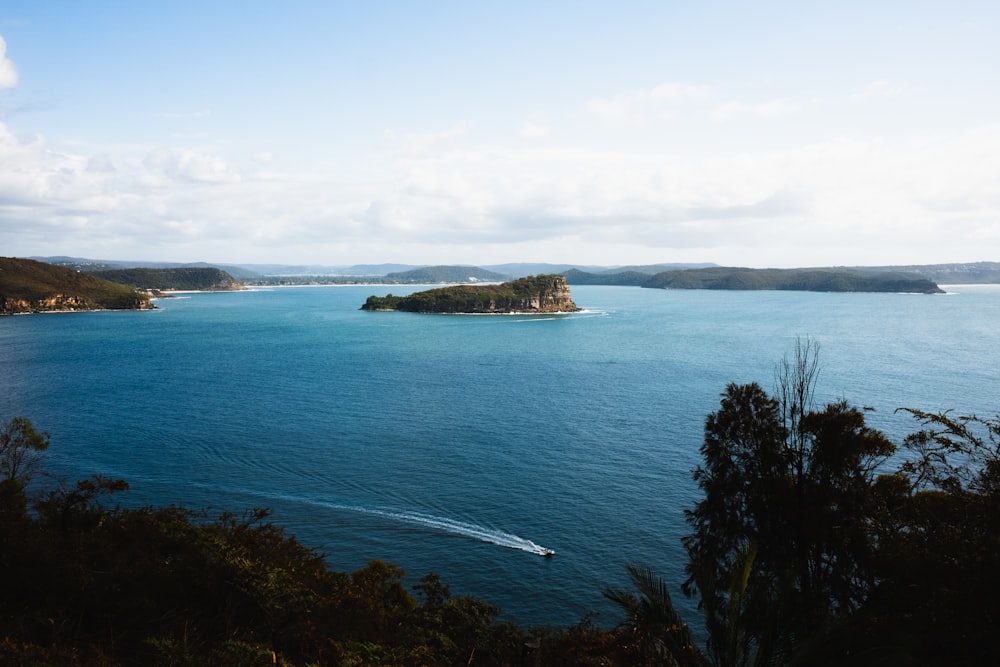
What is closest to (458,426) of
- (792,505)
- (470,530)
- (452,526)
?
(452,526)

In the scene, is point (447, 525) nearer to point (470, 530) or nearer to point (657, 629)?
point (470, 530)

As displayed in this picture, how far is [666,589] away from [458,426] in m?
42.7

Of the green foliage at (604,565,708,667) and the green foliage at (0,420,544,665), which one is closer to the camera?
the green foliage at (604,565,708,667)

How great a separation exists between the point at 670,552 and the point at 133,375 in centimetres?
8035

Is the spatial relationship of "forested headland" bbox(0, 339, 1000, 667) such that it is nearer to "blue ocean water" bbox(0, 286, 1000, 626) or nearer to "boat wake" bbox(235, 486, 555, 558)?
"boat wake" bbox(235, 486, 555, 558)

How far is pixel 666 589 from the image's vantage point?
17.8 metres

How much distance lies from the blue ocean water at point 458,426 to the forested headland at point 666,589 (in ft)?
27.0

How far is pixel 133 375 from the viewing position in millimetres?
86250

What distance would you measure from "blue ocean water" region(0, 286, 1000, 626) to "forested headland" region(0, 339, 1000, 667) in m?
8.24

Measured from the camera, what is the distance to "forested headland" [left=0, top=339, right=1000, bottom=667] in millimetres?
13367

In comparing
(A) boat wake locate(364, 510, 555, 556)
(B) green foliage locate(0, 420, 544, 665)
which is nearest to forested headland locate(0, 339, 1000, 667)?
(B) green foliage locate(0, 420, 544, 665)

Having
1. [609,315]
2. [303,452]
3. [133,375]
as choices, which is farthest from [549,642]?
[609,315]

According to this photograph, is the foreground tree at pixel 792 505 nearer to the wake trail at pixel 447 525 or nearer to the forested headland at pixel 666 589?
the forested headland at pixel 666 589

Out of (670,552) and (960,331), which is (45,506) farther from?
(960,331)
